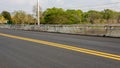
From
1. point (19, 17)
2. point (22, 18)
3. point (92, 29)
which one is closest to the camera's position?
point (92, 29)

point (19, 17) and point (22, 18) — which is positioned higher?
point (19, 17)

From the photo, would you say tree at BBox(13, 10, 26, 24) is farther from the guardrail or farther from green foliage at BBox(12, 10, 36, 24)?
the guardrail

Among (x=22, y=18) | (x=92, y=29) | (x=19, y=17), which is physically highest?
(x=19, y=17)

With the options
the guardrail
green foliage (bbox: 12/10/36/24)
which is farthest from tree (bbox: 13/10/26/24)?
the guardrail

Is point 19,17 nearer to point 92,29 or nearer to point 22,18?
point 22,18

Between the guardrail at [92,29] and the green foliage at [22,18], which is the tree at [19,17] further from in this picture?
the guardrail at [92,29]

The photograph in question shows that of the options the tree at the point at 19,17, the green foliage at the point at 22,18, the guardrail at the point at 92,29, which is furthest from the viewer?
the tree at the point at 19,17

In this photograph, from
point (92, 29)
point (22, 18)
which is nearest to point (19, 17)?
point (22, 18)

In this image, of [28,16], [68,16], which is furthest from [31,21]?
[68,16]

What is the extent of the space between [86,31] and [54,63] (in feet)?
54.3

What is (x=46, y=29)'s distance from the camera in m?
33.9

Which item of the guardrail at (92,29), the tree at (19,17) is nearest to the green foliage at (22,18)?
the tree at (19,17)

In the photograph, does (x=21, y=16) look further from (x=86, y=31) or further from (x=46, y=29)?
(x=86, y=31)

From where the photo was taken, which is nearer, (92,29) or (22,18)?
(92,29)
